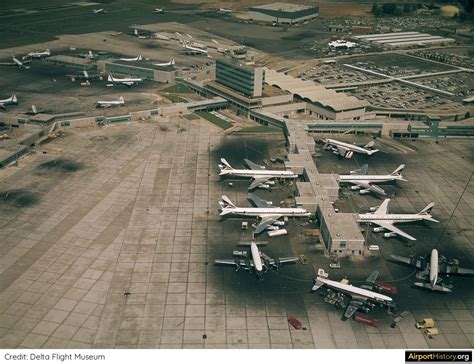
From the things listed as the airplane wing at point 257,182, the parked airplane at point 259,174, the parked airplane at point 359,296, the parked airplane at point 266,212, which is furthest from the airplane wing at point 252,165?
the parked airplane at point 359,296

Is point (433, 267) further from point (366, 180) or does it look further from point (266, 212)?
point (366, 180)

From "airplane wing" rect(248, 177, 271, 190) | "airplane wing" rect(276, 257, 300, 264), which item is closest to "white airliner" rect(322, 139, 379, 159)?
"airplane wing" rect(248, 177, 271, 190)

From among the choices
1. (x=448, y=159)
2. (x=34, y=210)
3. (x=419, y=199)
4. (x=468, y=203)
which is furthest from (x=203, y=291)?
(x=448, y=159)

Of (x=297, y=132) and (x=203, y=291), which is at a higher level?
(x=297, y=132)

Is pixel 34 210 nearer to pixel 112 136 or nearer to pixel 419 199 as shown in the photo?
pixel 112 136

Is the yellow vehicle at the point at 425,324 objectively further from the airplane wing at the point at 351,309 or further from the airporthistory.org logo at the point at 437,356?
the airporthistory.org logo at the point at 437,356

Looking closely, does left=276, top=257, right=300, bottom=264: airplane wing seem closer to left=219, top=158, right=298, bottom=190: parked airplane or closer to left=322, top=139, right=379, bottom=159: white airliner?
left=219, top=158, right=298, bottom=190: parked airplane

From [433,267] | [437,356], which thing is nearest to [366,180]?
[433,267]
